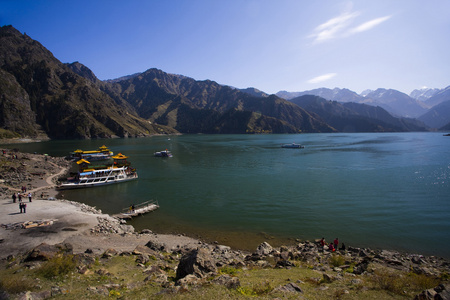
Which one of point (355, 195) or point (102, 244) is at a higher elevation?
point (102, 244)

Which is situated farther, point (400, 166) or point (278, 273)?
point (400, 166)

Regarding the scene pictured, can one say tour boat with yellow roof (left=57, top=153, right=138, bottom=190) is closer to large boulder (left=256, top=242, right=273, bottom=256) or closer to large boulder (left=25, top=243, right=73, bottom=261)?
large boulder (left=25, top=243, right=73, bottom=261)

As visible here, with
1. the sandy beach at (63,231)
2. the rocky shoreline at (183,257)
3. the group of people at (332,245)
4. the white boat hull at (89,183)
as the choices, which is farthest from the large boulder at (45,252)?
the white boat hull at (89,183)

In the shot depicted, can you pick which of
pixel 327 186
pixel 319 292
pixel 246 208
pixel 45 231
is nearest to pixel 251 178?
pixel 327 186

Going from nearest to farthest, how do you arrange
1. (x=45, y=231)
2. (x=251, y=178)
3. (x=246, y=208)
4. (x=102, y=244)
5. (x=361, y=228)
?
(x=102, y=244)
(x=45, y=231)
(x=361, y=228)
(x=246, y=208)
(x=251, y=178)

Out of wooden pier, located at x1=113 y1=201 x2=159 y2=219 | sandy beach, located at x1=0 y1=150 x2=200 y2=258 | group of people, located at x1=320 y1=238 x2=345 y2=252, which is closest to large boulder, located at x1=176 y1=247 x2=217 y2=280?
sandy beach, located at x1=0 y1=150 x2=200 y2=258

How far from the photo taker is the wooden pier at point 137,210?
38.1 meters

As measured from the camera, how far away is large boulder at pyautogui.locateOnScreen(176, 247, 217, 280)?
51.9ft

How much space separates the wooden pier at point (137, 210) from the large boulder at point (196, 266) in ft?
81.7

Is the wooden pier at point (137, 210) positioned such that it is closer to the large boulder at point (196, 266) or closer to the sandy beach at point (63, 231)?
the sandy beach at point (63, 231)

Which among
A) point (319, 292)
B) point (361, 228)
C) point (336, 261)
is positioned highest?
point (319, 292)

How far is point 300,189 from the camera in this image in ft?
180

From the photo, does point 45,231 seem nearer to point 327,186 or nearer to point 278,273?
point 278,273

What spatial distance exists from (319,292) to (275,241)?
57.8 ft
